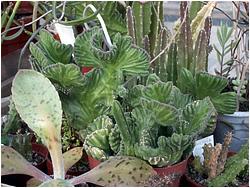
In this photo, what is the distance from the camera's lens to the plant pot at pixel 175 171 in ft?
2.39

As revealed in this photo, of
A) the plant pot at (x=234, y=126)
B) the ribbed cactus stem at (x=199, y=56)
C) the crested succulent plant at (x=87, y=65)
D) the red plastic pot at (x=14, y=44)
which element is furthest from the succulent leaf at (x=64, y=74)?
the red plastic pot at (x=14, y=44)

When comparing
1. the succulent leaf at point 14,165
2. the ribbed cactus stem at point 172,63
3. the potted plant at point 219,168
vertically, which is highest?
the ribbed cactus stem at point 172,63

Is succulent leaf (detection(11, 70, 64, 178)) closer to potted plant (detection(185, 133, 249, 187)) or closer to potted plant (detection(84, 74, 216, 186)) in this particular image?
potted plant (detection(84, 74, 216, 186))

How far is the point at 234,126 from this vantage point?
0.96 m

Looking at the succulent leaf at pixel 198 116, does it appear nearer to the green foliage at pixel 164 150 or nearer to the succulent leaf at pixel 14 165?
the green foliage at pixel 164 150

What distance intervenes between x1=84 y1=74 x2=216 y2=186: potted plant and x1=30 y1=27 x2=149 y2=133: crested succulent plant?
0.13 feet

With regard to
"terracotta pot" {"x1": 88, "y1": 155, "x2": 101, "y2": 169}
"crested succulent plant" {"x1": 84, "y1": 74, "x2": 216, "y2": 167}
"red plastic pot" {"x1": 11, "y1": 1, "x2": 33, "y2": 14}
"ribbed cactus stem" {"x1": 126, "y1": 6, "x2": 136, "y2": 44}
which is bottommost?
"terracotta pot" {"x1": 88, "y1": 155, "x2": 101, "y2": 169}

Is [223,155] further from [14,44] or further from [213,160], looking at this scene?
[14,44]

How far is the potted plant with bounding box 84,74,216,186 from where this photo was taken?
27.3 inches

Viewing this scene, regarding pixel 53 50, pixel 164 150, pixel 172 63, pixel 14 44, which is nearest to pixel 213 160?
pixel 164 150

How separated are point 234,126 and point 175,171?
0.26 meters

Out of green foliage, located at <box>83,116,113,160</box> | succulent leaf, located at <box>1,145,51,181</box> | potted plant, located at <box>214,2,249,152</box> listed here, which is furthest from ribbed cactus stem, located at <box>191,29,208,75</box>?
succulent leaf, located at <box>1,145,51,181</box>

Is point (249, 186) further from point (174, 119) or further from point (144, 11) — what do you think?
point (144, 11)

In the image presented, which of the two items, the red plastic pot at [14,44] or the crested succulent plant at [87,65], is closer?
the crested succulent plant at [87,65]
